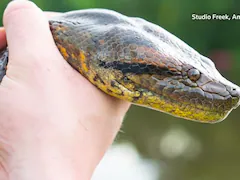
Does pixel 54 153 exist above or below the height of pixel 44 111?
below

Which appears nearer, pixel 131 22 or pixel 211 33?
pixel 131 22

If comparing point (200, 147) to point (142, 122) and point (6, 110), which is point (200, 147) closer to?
point (142, 122)

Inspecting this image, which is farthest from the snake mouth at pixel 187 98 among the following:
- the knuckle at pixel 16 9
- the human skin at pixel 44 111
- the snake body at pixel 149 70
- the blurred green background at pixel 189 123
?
the blurred green background at pixel 189 123

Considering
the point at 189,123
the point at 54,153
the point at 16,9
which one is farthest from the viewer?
the point at 189,123


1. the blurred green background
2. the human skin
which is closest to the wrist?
the human skin

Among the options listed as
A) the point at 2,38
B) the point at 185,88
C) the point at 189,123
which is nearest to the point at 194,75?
the point at 185,88

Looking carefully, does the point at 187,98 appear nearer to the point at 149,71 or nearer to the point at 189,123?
the point at 149,71

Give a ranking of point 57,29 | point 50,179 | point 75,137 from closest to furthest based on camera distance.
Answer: point 50,179 → point 75,137 → point 57,29

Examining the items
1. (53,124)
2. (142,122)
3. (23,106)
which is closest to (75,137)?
(53,124)
